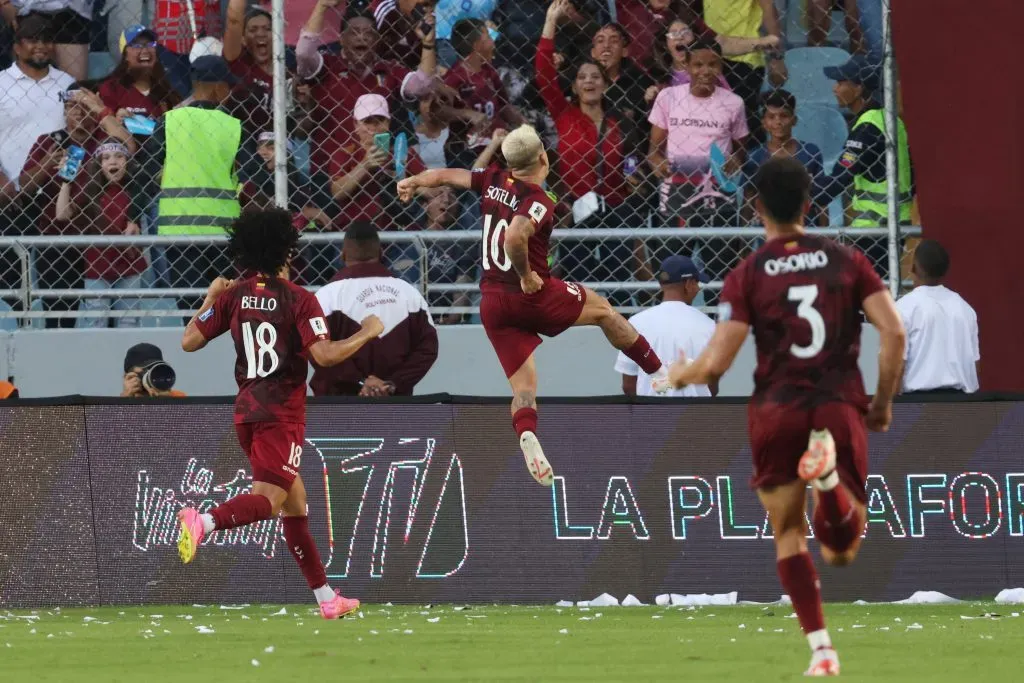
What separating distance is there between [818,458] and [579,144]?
6687 millimetres

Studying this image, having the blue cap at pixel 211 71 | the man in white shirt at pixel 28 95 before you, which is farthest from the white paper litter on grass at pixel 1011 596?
the man in white shirt at pixel 28 95

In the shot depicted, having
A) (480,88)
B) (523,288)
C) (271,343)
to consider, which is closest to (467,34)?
(480,88)

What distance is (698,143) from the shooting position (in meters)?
12.7

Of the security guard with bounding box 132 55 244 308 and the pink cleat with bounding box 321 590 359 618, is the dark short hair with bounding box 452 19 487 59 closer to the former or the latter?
the security guard with bounding box 132 55 244 308

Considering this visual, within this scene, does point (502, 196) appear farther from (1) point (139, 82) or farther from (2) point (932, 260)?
(1) point (139, 82)

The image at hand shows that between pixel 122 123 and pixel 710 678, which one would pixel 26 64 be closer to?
pixel 122 123

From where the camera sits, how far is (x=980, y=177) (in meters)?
12.0

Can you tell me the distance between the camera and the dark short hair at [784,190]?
653 centimetres

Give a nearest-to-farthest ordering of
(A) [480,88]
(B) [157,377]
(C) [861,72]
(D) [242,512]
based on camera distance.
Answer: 1. (D) [242,512]
2. (B) [157,377]
3. (C) [861,72]
4. (A) [480,88]

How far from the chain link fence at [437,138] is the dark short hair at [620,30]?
42 mm

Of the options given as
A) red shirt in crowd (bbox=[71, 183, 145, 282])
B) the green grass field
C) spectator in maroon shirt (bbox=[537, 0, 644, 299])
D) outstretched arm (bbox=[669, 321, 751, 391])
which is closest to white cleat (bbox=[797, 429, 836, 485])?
outstretched arm (bbox=[669, 321, 751, 391])

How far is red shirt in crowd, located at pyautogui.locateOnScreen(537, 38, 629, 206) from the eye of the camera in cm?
1256

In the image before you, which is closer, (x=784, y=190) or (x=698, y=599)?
(x=784, y=190)

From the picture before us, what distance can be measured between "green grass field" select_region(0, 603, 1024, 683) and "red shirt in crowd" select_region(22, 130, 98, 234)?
3.17 metres
